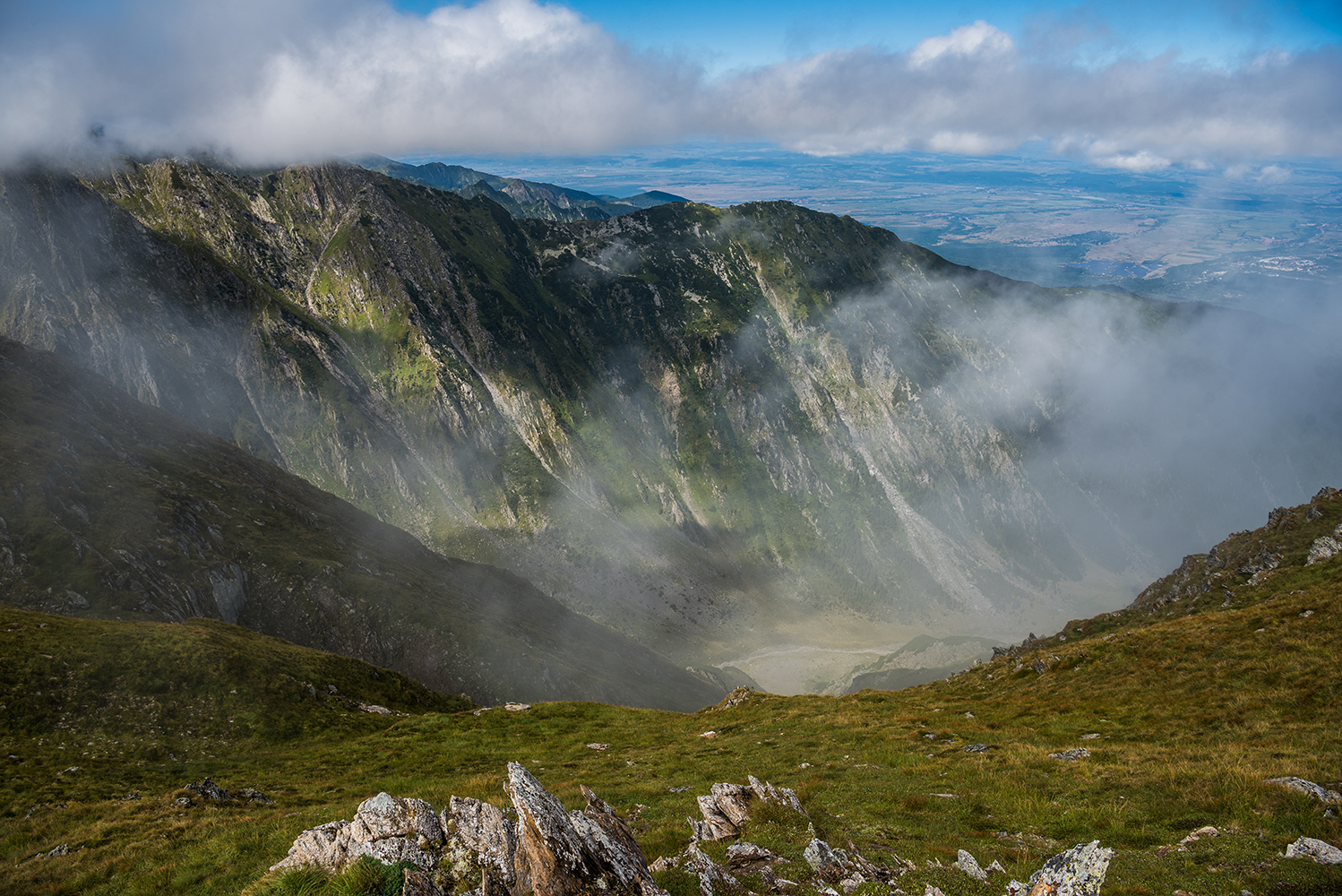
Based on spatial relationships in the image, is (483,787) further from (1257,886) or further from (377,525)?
(377,525)

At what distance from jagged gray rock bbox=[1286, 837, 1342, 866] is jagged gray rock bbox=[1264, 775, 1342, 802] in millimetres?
3173

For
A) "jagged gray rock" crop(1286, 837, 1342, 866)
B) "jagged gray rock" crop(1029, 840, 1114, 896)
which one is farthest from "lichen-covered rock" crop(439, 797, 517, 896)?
"jagged gray rock" crop(1286, 837, 1342, 866)

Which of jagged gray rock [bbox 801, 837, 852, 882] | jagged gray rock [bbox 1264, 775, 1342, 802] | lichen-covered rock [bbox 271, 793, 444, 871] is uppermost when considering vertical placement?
lichen-covered rock [bbox 271, 793, 444, 871]

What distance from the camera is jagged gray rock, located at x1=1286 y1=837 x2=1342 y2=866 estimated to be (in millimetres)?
12984

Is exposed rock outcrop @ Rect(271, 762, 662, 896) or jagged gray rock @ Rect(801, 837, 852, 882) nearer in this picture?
exposed rock outcrop @ Rect(271, 762, 662, 896)

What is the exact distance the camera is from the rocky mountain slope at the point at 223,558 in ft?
216

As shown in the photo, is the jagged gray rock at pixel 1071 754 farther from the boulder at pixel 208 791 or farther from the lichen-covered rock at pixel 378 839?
the boulder at pixel 208 791

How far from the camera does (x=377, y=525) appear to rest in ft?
427

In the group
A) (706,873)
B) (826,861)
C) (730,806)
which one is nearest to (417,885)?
(706,873)

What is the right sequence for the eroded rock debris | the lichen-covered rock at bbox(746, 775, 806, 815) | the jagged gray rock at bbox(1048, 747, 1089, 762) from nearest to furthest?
the eroded rock debris < the lichen-covered rock at bbox(746, 775, 806, 815) < the jagged gray rock at bbox(1048, 747, 1089, 762)

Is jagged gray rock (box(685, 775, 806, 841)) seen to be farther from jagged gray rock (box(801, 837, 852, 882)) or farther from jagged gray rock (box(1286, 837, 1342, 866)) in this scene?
jagged gray rock (box(1286, 837, 1342, 866))

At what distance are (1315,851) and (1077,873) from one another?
26.7ft

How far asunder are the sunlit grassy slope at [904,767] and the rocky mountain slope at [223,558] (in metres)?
18.3

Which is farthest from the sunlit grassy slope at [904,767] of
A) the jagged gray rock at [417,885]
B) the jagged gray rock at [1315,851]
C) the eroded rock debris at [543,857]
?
the jagged gray rock at [417,885]
